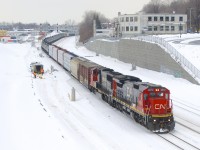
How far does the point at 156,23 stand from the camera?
358 ft

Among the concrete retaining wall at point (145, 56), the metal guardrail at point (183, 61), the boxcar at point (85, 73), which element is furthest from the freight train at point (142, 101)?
the concrete retaining wall at point (145, 56)

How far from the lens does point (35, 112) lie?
3222cm

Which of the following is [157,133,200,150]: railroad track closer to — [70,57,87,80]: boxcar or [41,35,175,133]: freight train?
[41,35,175,133]: freight train

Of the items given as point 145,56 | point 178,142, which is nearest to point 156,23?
point 145,56

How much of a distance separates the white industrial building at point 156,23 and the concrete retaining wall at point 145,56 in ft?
61.6

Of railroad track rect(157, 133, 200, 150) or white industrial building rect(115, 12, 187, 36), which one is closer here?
railroad track rect(157, 133, 200, 150)

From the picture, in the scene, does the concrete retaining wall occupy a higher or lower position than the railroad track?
higher

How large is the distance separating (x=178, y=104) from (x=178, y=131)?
9953mm

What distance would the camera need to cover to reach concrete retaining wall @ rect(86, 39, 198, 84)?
51.2m

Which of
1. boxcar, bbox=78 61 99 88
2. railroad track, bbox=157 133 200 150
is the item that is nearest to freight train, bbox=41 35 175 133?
railroad track, bbox=157 133 200 150

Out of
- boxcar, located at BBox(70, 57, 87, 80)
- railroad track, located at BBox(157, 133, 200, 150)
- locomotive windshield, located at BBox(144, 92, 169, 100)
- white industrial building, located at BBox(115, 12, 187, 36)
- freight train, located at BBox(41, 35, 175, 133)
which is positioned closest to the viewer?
railroad track, located at BBox(157, 133, 200, 150)

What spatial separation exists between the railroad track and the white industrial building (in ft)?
276

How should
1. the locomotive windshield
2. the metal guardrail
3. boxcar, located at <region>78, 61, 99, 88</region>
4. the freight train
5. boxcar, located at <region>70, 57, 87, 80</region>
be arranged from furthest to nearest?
1. boxcar, located at <region>70, 57, 87, 80</region>
2. the metal guardrail
3. boxcar, located at <region>78, 61, 99, 88</region>
4. the locomotive windshield
5. the freight train

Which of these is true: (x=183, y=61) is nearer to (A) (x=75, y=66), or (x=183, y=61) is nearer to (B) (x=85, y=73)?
(B) (x=85, y=73)
